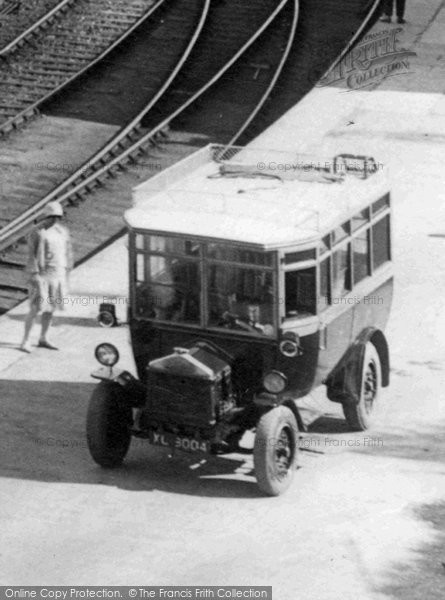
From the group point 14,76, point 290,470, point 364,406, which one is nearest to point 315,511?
point 290,470

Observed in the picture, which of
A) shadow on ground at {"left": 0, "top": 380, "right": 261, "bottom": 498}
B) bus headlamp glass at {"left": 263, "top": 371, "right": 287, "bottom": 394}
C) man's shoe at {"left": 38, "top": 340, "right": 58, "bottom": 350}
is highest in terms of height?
bus headlamp glass at {"left": 263, "top": 371, "right": 287, "bottom": 394}

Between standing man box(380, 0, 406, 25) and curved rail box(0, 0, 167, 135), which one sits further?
standing man box(380, 0, 406, 25)

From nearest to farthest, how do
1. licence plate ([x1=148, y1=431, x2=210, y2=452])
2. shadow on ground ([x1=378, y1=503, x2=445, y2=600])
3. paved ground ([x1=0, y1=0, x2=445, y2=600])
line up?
1. shadow on ground ([x1=378, y1=503, x2=445, y2=600])
2. paved ground ([x1=0, y1=0, x2=445, y2=600])
3. licence plate ([x1=148, y1=431, x2=210, y2=452])

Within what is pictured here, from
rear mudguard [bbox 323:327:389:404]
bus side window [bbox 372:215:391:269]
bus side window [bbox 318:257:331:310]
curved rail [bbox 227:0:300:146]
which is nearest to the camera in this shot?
bus side window [bbox 318:257:331:310]

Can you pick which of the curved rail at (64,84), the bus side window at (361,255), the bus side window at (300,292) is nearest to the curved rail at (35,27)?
the curved rail at (64,84)

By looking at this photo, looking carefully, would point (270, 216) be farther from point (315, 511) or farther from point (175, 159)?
point (175, 159)

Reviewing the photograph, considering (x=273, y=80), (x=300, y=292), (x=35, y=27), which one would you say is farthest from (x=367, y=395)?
(x=35, y=27)

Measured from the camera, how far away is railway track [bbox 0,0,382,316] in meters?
18.0

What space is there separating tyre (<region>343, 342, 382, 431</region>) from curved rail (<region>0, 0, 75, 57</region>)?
12855mm

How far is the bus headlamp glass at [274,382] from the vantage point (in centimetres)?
1114

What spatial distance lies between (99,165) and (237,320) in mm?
9036

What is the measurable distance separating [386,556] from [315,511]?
0.93 metres

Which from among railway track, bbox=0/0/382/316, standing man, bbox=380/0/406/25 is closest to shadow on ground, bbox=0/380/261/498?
railway track, bbox=0/0/382/316

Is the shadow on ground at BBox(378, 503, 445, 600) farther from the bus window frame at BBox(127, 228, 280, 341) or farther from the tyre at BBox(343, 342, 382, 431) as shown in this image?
the bus window frame at BBox(127, 228, 280, 341)
